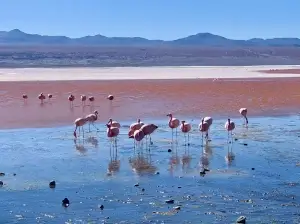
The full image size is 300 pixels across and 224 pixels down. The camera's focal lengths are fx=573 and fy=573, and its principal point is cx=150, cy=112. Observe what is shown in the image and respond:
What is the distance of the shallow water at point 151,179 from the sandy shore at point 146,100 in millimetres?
4763

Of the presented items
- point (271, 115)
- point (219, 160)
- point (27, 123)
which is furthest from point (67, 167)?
point (271, 115)

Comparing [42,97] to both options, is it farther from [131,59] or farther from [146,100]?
[131,59]

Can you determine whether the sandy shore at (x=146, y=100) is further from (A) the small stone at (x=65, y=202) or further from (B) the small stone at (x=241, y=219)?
(B) the small stone at (x=241, y=219)

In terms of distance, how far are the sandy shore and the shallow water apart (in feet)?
15.6

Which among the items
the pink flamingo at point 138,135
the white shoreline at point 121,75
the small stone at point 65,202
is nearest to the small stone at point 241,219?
the small stone at point 65,202

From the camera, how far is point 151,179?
37.1ft

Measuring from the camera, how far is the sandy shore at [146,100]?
70.4 ft

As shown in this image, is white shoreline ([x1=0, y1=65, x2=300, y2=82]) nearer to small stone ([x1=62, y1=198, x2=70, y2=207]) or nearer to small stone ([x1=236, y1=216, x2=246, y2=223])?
small stone ([x1=62, y1=198, x2=70, y2=207])

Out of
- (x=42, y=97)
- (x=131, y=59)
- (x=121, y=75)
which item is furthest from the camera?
(x=131, y=59)

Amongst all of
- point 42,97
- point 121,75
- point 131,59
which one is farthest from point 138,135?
point 131,59

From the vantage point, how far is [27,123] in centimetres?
1941

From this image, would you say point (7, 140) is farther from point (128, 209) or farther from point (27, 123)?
point (128, 209)

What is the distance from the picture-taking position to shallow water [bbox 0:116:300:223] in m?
9.09

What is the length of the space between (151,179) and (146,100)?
15326 millimetres
